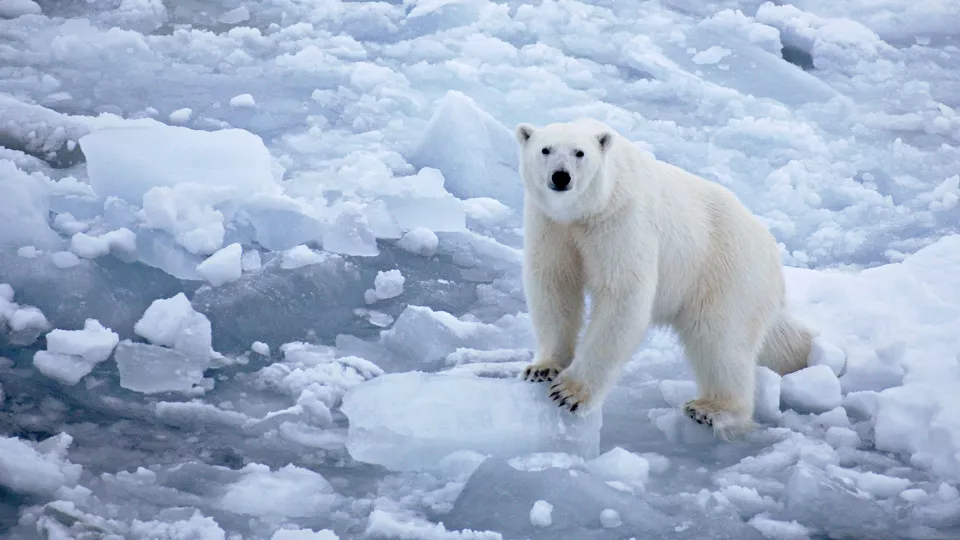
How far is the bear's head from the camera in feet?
10.9

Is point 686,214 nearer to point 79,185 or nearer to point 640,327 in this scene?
point 640,327

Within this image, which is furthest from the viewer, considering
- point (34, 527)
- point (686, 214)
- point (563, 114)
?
point (563, 114)

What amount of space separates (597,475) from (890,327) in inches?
67.0

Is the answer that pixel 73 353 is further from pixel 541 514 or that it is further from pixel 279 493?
pixel 541 514

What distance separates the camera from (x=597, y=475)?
328cm

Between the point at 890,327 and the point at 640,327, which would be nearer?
the point at 640,327

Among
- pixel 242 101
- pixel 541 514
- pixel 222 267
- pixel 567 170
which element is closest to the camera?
pixel 541 514

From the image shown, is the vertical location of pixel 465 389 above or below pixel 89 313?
above

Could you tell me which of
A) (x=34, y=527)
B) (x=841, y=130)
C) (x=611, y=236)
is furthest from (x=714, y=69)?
(x=34, y=527)

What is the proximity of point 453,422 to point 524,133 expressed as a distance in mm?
1033

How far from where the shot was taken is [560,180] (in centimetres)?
328

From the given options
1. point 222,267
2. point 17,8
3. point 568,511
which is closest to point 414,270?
point 222,267

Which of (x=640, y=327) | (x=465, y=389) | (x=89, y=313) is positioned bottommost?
(x=89, y=313)

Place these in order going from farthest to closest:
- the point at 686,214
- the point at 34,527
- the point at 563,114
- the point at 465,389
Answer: the point at 563,114 < the point at 686,214 < the point at 465,389 < the point at 34,527
